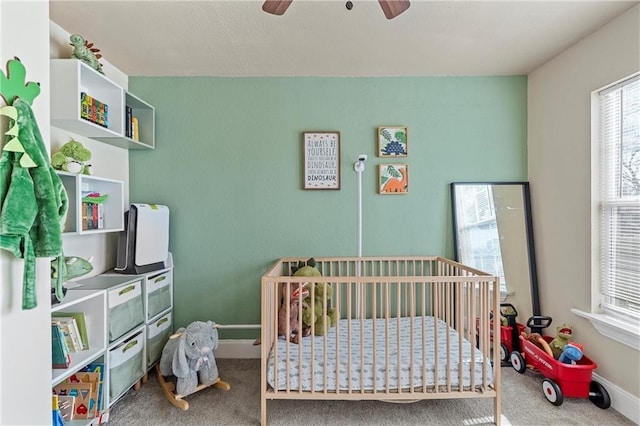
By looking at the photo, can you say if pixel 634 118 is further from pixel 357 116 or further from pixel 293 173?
pixel 293 173

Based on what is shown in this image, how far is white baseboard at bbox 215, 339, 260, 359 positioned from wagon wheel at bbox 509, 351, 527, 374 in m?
1.96

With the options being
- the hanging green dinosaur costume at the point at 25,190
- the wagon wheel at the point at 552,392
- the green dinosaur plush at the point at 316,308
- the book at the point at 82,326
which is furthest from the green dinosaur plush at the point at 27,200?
the wagon wheel at the point at 552,392

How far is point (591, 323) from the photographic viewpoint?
2.12m

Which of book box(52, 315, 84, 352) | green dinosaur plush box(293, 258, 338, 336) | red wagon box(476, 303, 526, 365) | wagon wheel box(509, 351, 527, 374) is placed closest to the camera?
book box(52, 315, 84, 352)

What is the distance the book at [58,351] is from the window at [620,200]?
3126 millimetres

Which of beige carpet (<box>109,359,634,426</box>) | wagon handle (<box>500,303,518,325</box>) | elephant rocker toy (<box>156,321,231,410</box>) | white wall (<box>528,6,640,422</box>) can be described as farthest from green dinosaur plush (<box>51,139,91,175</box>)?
white wall (<box>528,6,640,422</box>)

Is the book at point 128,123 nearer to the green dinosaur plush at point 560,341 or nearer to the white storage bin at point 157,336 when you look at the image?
the white storage bin at point 157,336

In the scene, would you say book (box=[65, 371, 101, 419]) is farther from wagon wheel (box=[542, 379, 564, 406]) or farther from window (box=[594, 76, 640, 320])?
window (box=[594, 76, 640, 320])

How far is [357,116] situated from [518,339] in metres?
2.14

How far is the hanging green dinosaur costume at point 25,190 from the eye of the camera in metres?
1.22

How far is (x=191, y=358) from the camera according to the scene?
208cm

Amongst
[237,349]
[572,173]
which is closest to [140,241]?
[237,349]

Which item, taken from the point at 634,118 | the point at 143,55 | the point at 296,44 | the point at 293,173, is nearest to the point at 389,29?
the point at 296,44

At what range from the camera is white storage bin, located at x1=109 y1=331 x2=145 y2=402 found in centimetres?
189
